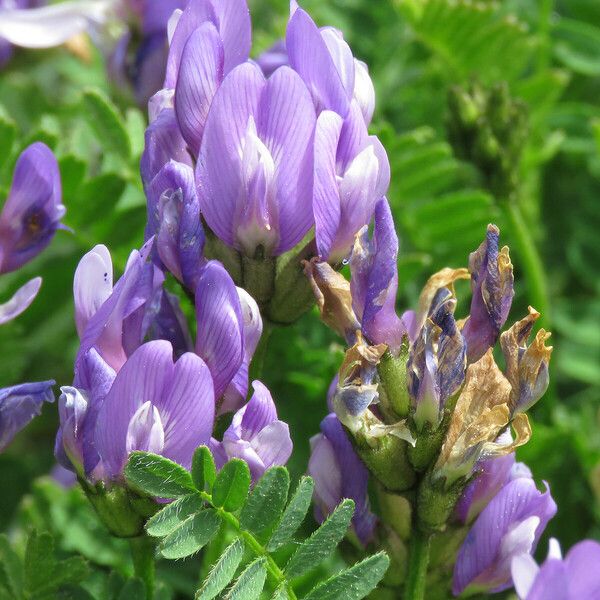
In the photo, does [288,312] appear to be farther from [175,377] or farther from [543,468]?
[543,468]

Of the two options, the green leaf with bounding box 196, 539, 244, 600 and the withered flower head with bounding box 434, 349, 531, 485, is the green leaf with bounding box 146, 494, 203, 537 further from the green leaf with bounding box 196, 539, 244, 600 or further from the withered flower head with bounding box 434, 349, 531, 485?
the withered flower head with bounding box 434, 349, 531, 485

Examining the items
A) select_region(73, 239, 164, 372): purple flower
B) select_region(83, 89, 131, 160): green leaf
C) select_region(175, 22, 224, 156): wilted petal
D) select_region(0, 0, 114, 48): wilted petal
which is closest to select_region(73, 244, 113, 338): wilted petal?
select_region(73, 239, 164, 372): purple flower

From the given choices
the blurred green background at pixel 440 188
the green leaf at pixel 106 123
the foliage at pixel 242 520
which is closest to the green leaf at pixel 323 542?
the foliage at pixel 242 520

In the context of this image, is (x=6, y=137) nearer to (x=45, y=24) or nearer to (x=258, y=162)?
(x=45, y=24)

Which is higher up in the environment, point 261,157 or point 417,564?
point 261,157

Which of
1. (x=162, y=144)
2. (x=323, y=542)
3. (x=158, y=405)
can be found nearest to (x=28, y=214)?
(x=162, y=144)

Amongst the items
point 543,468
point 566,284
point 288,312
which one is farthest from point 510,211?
point 288,312
